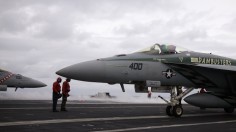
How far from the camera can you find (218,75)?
1448 cm

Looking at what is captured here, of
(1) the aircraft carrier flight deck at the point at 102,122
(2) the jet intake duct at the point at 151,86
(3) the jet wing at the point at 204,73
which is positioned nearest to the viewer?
(1) the aircraft carrier flight deck at the point at 102,122

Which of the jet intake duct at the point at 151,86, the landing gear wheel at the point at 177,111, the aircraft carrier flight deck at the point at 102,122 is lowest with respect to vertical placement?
the aircraft carrier flight deck at the point at 102,122

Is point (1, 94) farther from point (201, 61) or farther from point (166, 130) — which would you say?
point (166, 130)

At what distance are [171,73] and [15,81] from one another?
773 inches

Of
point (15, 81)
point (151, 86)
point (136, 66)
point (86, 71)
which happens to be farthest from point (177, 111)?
point (15, 81)

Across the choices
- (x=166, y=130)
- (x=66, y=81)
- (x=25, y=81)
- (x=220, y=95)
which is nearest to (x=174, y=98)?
(x=220, y=95)

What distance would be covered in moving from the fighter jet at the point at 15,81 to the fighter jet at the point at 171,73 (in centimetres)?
1696

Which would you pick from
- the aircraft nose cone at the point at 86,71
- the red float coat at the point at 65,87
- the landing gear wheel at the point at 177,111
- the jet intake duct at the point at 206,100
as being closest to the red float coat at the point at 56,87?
the red float coat at the point at 65,87

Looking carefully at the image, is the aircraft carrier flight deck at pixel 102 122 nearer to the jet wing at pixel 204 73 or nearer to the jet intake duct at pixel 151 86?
the jet intake duct at pixel 151 86

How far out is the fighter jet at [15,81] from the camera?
27250 mm

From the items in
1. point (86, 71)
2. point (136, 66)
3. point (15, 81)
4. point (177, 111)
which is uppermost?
point (15, 81)

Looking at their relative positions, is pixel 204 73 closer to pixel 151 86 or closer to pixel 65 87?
pixel 151 86

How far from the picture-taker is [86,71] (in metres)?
11.3

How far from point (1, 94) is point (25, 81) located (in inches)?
174
